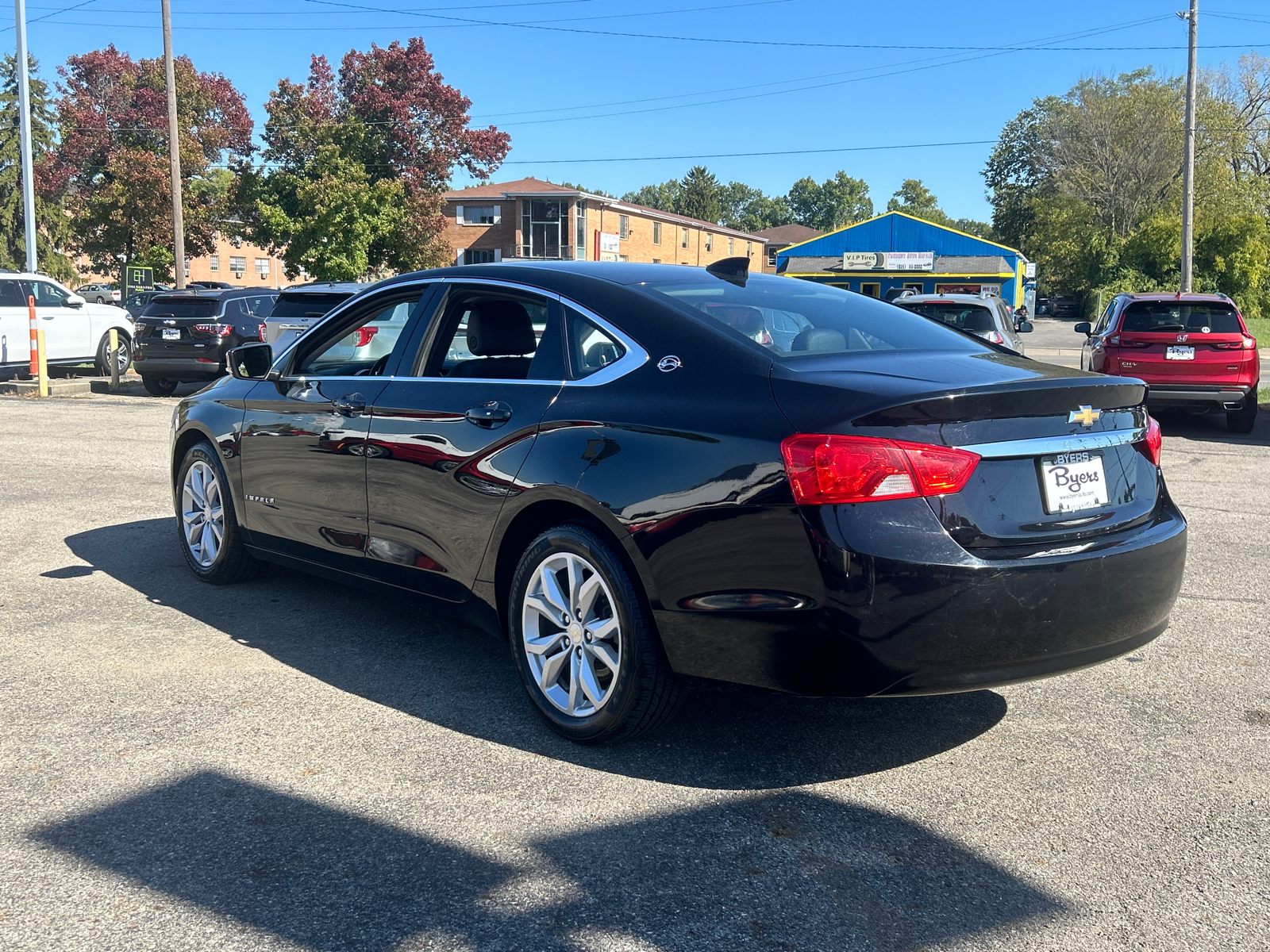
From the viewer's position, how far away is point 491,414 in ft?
13.7

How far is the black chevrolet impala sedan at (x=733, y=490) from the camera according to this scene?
3.20 metres

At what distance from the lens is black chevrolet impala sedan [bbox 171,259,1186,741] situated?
3203 millimetres

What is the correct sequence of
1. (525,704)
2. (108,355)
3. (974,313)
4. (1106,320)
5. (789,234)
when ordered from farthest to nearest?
(789,234), (108,355), (1106,320), (974,313), (525,704)

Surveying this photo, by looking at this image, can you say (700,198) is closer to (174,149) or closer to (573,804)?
(174,149)

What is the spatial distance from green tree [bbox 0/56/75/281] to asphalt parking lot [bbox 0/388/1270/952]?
62278mm

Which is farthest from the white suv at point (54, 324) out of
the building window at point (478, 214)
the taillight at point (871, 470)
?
the building window at point (478, 214)

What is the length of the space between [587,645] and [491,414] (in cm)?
92

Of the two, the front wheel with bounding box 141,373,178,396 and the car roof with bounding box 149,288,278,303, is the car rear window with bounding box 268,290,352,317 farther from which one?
the front wheel with bounding box 141,373,178,396

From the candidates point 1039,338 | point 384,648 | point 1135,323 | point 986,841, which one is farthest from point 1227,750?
point 1039,338

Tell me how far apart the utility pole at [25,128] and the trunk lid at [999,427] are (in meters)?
22.7

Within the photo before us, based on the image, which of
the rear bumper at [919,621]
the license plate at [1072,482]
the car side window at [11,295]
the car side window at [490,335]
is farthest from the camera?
the car side window at [11,295]

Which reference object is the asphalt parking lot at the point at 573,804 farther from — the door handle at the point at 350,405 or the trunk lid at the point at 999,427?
the door handle at the point at 350,405

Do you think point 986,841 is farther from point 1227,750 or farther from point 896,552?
point 1227,750

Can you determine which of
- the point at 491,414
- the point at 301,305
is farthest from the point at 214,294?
the point at 491,414
